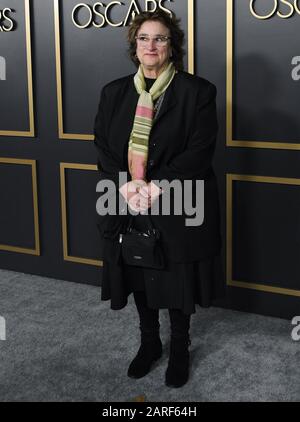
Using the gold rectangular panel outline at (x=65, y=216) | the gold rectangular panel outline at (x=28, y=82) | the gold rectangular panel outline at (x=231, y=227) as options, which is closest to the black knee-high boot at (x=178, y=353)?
the gold rectangular panel outline at (x=231, y=227)

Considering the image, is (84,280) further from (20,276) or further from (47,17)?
(47,17)

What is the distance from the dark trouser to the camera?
244cm

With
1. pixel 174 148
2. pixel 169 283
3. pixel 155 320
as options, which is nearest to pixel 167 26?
pixel 174 148

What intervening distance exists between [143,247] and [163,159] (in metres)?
0.36

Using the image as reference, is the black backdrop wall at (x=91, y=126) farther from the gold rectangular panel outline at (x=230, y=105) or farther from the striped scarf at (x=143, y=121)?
the striped scarf at (x=143, y=121)

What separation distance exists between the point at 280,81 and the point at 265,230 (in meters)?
0.79

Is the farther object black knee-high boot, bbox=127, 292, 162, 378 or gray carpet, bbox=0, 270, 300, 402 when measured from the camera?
black knee-high boot, bbox=127, 292, 162, 378

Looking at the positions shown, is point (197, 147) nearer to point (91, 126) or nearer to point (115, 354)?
point (115, 354)

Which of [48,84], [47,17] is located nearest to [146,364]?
[48,84]

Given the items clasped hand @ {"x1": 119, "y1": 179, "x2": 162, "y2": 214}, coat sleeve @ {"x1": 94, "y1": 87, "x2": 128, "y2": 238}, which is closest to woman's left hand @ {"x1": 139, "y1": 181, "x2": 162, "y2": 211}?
clasped hand @ {"x1": 119, "y1": 179, "x2": 162, "y2": 214}

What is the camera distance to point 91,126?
3430mm

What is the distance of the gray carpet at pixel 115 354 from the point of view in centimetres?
238

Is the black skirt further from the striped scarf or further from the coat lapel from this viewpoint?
the coat lapel

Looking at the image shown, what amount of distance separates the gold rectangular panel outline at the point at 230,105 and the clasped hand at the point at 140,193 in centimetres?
90
